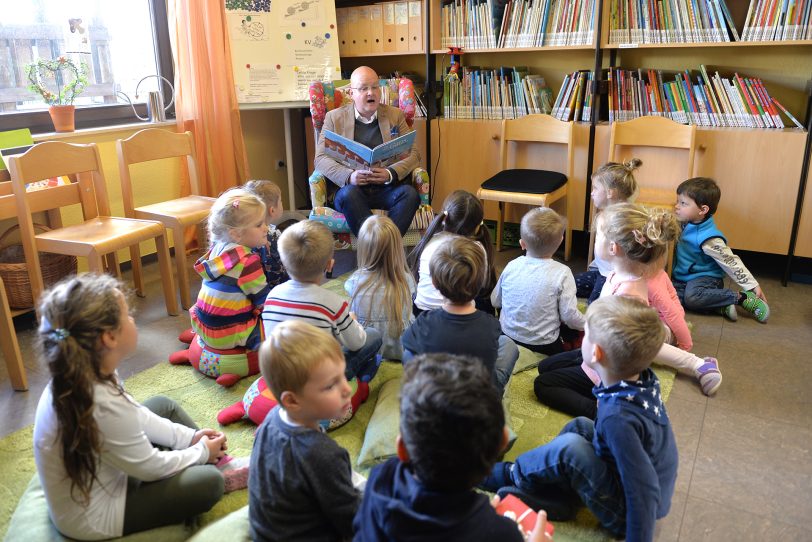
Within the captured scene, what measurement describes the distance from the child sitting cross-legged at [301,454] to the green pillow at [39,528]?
0.36 metres

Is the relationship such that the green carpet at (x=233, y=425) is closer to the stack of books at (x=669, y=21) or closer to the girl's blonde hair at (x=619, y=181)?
the girl's blonde hair at (x=619, y=181)

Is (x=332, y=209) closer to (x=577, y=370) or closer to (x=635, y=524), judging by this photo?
(x=577, y=370)

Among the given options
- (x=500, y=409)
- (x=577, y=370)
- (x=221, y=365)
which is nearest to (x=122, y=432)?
(x=500, y=409)

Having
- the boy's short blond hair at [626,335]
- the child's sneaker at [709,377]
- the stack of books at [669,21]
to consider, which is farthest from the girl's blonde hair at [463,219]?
the stack of books at [669,21]

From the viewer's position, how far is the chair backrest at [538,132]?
3.83 metres

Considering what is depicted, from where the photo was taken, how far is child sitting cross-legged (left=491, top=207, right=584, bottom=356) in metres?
2.37

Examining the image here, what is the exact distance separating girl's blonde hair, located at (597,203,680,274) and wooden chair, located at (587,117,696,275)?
44.5 inches

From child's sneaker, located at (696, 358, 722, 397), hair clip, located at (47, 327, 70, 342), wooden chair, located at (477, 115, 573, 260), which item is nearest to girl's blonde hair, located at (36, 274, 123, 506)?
hair clip, located at (47, 327, 70, 342)

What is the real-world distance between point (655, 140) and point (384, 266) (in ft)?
6.85

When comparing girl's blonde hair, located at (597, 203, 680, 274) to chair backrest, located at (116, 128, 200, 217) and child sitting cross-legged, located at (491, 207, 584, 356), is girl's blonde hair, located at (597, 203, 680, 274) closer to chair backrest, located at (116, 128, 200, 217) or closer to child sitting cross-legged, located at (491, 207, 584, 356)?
child sitting cross-legged, located at (491, 207, 584, 356)

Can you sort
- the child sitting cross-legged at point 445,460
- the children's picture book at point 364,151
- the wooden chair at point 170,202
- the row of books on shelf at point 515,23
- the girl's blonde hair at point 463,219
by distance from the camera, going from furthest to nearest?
the row of books on shelf at point 515,23, the children's picture book at point 364,151, the wooden chair at point 170,202, the girl's blonde hair at point 463,219, the child sitting cross-legged at point 445,460

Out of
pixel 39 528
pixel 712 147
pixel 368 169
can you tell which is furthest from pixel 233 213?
pixel 712 147

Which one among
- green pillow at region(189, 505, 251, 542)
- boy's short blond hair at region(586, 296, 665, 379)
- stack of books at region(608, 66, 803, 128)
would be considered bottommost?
green pillow at region(189, 505, 251, 542)

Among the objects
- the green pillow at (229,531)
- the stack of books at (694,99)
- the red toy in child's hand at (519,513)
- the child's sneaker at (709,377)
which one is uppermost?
the stack of books at (694,99)
